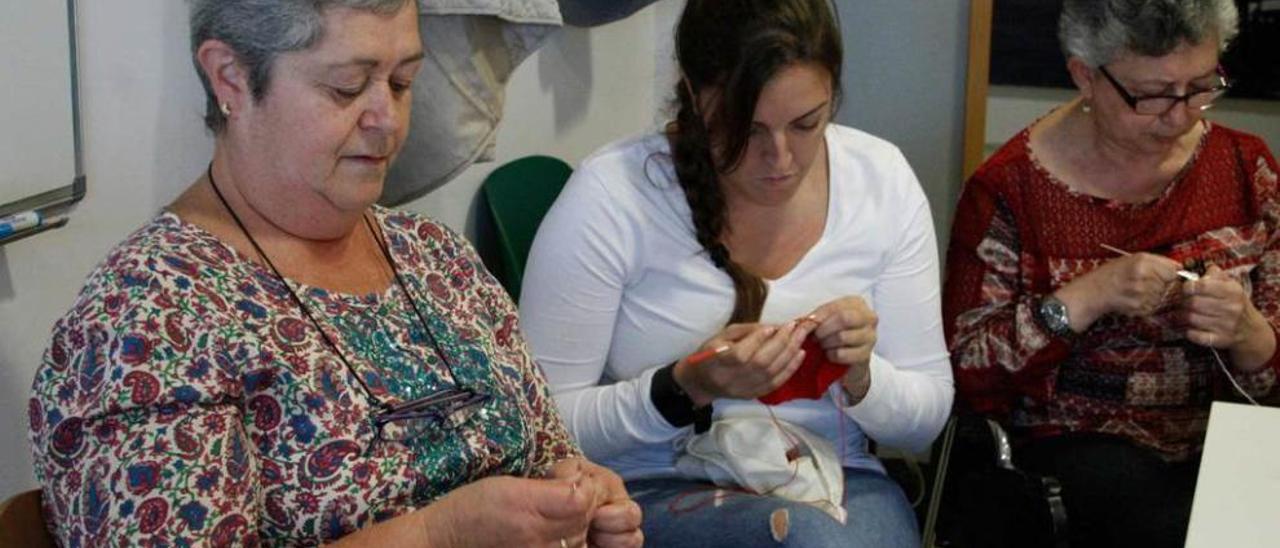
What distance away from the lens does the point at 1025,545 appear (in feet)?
7.10

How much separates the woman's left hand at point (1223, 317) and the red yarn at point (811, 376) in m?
0.62

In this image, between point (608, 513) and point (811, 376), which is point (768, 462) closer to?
point (811, 376)

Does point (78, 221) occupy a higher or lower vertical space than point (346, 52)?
lower

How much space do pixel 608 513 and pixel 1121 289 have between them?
101cm

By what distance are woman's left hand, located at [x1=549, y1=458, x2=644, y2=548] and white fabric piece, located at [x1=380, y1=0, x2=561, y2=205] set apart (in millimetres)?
564

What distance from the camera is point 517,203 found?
8.52ft

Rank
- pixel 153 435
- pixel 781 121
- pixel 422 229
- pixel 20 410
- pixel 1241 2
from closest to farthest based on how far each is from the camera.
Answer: pixel 153 435 < pixel 20 410 < pixel 422 229 < pixel 781 121 < pixel 1241 2

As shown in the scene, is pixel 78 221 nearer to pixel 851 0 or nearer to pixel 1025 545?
pixel 1025 545

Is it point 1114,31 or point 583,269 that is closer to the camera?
point 583,269

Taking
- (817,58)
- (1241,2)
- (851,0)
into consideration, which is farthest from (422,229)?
(1241,2)

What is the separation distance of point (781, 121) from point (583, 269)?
1.18ft

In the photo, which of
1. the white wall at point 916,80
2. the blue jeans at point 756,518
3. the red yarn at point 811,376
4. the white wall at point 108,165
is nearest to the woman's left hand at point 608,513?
the blue jeans at point 756,518

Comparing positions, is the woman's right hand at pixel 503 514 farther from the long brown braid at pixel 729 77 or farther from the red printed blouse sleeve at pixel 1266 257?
the red printed blouse sleeve at pixel 1266 257

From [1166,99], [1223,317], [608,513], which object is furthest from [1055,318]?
[608,513]
